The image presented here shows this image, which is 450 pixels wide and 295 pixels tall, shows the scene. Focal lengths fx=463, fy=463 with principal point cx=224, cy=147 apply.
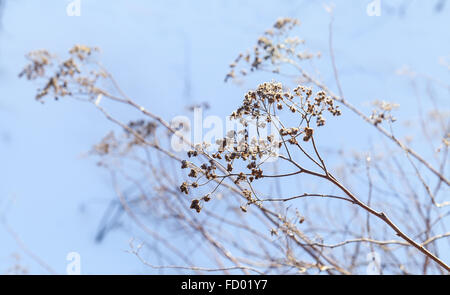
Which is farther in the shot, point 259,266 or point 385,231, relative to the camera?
point 385,231

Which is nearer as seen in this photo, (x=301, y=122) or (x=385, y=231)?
(x=301, y=122)
